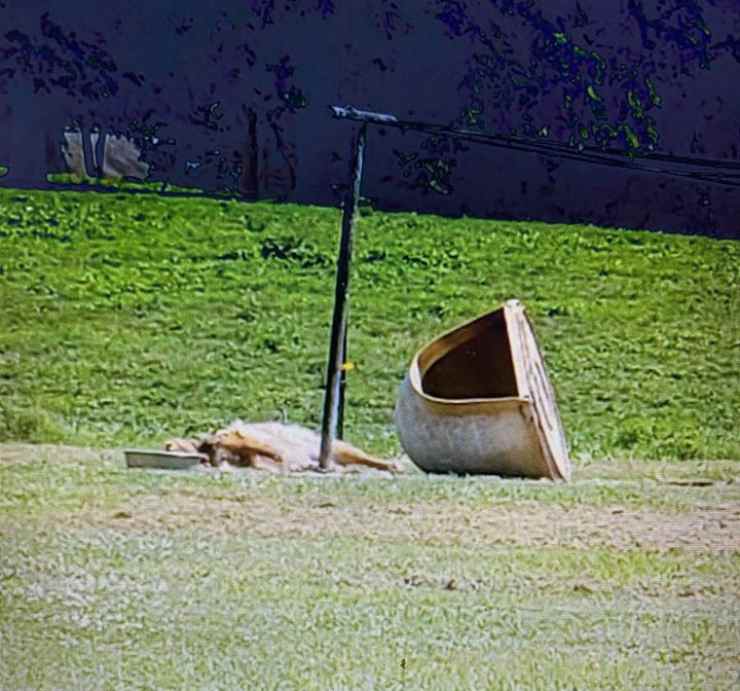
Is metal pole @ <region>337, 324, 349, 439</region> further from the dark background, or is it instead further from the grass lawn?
the dark background

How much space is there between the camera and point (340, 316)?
2996 millimetres

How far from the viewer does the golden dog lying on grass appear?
3.06 m

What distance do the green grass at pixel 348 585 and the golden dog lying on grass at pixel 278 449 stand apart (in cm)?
20

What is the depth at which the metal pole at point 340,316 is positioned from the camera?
2.89 meters

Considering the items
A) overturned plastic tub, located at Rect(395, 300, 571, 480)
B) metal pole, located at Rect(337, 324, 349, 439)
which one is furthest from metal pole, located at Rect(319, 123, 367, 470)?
overturned plastic tub, located at Rect(395, 300, 571, 480)

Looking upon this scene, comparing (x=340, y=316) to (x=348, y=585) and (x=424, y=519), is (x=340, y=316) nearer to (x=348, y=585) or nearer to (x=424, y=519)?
(x=424, y=519)

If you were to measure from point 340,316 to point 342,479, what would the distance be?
10.8 inches

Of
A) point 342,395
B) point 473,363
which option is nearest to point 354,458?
point 342,395

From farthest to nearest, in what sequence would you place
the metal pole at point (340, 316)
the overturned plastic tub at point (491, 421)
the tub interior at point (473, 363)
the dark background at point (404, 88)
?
1. the tub interior at point (473, 363)
2. the overturned plastic tub at point (491, 421)
3. the metal pole at point (340, 316)
4. the dark background at point (404, 88)

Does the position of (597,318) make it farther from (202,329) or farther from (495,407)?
(202,329)

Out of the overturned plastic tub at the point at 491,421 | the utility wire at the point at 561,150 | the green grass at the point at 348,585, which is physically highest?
the utility wire at the point at 561,150

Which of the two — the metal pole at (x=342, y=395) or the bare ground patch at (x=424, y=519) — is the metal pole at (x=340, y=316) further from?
the bare ground patch at (x=424, y=519)

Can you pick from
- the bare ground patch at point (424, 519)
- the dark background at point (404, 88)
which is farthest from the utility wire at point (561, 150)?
the bare ground patch at point (424, 519)

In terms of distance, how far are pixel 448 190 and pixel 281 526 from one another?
0.59 m
